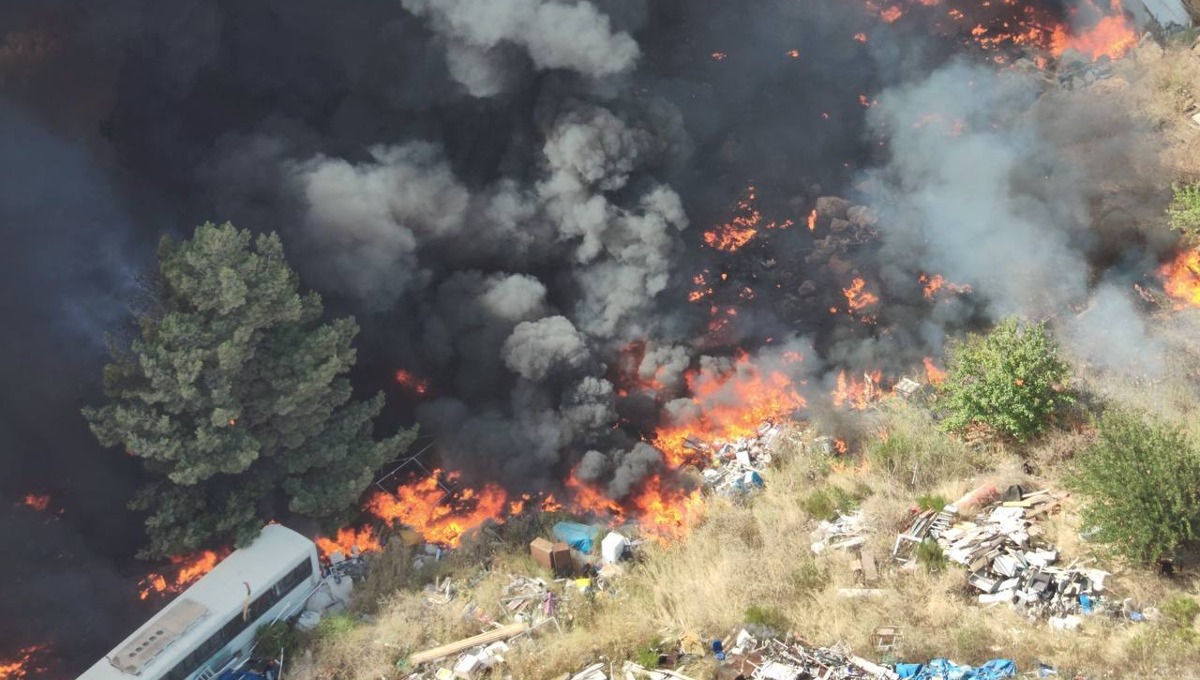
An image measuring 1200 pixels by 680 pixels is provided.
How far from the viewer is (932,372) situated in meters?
23.2

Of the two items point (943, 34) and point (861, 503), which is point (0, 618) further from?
point (943, 34)

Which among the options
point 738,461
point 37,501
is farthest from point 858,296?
point 37,501

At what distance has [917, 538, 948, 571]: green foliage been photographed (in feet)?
51.9

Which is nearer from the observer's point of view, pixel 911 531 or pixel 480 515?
pixel 911 531

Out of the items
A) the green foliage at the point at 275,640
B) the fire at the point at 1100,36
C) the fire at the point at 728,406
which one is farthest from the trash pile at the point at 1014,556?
the fire at the point at 1100,36

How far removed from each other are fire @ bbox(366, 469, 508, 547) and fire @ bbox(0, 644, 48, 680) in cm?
708

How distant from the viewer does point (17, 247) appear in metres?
19.9

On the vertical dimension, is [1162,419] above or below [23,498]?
below

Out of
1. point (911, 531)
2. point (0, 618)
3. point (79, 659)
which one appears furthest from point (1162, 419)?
point (0, 618)

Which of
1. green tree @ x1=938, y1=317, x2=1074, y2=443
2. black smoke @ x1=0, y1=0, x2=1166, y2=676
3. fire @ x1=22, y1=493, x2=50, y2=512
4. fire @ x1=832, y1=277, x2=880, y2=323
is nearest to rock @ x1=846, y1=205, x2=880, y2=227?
black smoke @ x1=0, y1=0, x2=1166, y2=676

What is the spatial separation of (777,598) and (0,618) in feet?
49.6

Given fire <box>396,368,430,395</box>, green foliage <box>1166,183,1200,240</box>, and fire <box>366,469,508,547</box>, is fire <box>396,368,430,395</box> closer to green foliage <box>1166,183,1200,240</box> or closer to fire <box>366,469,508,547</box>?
fire <box>366,469,508,547</box>

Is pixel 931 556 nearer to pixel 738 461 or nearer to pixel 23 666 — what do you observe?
pixel 738 461

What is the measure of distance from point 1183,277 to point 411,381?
2011cm
